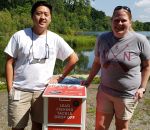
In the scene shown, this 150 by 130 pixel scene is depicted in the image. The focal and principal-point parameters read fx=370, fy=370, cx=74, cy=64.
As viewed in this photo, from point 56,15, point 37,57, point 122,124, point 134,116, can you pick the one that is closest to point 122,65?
point 122,124

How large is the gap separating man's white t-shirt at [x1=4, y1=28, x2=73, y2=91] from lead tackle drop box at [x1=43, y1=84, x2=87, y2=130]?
12.2 inches

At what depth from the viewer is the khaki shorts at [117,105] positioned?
13.4 ft

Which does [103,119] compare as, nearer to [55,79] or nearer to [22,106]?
[55,79]

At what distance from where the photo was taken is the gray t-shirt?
397 cm

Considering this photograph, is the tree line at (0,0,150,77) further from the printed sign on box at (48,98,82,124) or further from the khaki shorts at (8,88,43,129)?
the printed sign on box at (48,98,82,124)

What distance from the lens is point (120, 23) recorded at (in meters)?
3.89

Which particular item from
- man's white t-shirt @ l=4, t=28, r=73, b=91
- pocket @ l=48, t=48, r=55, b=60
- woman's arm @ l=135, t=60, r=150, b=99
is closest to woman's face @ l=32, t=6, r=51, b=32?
man's white t-shirt @ l=4, t=28, r=73, b=91

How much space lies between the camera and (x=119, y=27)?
3920 millimetres

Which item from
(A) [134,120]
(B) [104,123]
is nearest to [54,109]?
(B) [104,123]

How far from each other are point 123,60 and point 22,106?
1.24 m

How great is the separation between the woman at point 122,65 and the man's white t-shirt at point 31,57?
0.59 meters

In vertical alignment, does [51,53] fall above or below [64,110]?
above

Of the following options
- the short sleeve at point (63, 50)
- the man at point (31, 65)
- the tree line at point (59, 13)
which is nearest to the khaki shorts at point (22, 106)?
the man at point (31, 65)

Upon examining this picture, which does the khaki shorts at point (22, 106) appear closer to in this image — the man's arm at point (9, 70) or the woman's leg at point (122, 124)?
the man's arm at point (9, 70)
